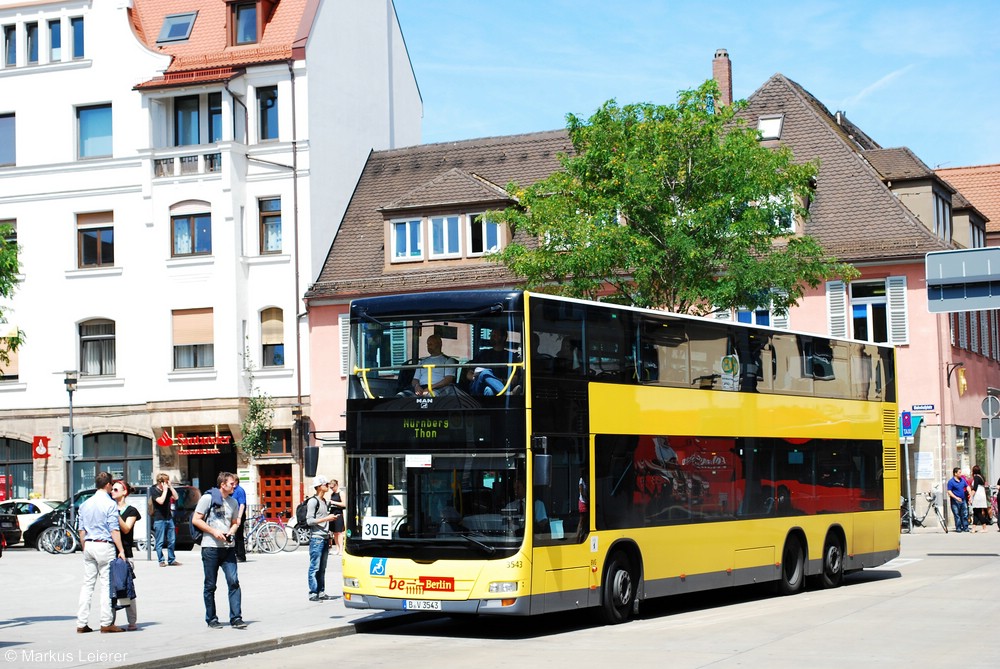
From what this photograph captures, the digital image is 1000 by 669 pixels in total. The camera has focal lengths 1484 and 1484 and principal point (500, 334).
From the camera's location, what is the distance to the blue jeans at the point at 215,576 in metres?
16.4

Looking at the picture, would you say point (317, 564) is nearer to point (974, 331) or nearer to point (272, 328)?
point (272, 328)

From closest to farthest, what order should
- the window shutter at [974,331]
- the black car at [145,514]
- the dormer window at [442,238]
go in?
the black car at [145,514], the dormer window at [442,238], the window shutter at [974,331]

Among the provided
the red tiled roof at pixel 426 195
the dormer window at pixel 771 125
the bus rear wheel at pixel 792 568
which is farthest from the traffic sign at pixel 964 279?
the dormer window at pixel 771 125

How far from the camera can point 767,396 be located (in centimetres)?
2114

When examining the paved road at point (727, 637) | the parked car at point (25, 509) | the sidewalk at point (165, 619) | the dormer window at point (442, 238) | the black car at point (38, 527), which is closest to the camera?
the paved road at point (727, 637)

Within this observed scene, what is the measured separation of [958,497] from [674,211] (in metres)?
12.0

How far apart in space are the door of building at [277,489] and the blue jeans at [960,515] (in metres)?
18.3

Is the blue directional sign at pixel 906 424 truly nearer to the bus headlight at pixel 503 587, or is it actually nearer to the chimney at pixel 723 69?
the chimney at pixel 723 69

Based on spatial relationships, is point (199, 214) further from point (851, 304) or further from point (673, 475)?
point (673, 475)

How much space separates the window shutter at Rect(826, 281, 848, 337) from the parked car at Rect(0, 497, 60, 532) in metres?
21.0

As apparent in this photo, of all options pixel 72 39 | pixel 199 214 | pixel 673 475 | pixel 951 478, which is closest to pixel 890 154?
pixel 951 478

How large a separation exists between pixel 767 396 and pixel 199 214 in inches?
1014

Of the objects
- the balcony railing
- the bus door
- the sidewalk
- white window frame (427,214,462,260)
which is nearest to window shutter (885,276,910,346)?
white window frame (427,214,462,260)

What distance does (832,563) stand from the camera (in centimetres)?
2298
